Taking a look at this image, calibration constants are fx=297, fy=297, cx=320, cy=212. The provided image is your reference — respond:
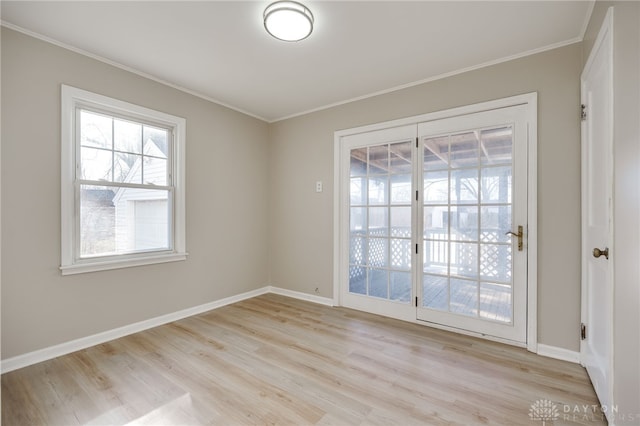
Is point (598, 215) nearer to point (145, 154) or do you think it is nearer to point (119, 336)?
point (145, 154)

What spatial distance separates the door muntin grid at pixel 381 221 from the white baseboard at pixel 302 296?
0.40 m

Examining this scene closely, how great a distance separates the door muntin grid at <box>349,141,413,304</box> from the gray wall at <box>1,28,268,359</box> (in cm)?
160

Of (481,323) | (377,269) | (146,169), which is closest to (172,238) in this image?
(146,169)

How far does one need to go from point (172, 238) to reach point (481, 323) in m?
3.34

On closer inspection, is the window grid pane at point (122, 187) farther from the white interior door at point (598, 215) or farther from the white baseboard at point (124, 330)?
the white interior door at point (598, 215)

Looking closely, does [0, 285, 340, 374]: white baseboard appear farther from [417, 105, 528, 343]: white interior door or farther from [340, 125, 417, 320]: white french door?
[417, 105, 528, 343]: white interior door

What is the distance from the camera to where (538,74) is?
8.34ft

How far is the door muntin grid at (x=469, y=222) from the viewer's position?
2721 millimetres

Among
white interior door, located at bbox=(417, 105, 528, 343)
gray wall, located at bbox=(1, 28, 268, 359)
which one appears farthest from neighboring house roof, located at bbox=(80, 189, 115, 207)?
white interior door, located at bbox=(417, 105, 528, 343)

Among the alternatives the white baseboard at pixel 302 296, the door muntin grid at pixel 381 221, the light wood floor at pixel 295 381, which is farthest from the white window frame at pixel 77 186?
the door muntin grid at pixel 381 221

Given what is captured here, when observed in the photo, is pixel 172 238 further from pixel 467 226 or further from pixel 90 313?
pixel 467 226


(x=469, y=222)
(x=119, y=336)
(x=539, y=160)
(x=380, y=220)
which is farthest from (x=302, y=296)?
(x=539, y=160)

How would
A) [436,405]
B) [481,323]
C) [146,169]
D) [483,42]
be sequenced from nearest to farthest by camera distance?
1. [436,405]
2. [483,42]
3. [481,323]
4. [146,169]

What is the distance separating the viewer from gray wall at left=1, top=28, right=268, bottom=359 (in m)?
2.26
